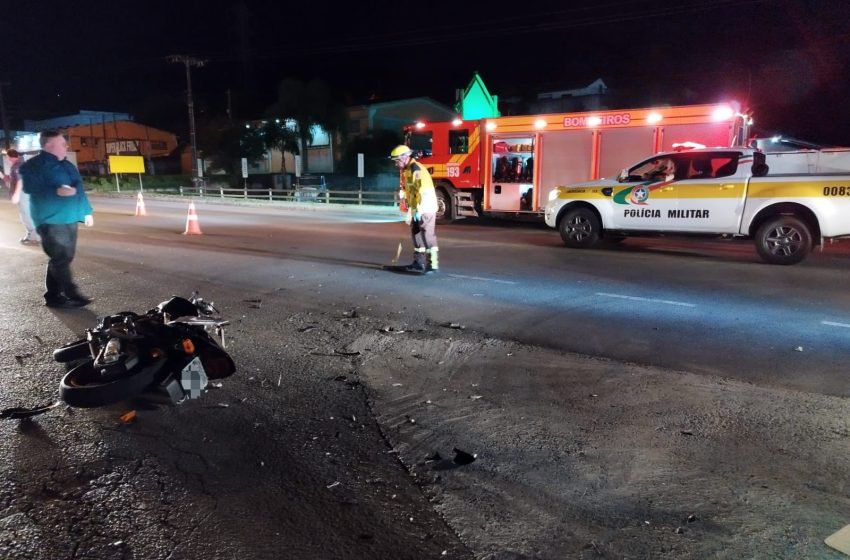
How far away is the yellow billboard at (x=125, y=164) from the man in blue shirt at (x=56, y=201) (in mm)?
36204

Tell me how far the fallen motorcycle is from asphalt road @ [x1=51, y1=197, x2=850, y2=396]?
281 centimetres

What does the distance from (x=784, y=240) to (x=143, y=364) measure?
9.58 metres

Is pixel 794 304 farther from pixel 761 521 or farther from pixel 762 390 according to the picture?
pixel 761 521

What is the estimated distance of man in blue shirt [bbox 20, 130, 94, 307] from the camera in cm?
650

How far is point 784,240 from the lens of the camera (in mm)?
10000

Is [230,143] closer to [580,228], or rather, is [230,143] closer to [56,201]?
[580,228]

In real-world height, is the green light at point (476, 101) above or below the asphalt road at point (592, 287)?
above

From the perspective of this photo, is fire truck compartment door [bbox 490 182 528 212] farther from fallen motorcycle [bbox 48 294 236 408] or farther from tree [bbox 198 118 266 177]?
tree [bbox 198 118 266 177]

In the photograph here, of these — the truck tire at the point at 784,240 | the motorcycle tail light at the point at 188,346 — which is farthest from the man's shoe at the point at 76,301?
the truck tire at the point at 784,240

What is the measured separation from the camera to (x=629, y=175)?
11.3m

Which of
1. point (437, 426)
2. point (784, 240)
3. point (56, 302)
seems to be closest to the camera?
point (437, 426)

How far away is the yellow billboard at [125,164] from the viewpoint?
40281mm

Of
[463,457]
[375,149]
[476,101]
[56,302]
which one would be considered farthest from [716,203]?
[375,149]

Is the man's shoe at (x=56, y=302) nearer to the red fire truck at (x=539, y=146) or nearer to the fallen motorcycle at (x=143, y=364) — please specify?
the fallen motorcycle at (x=143, y=364)
